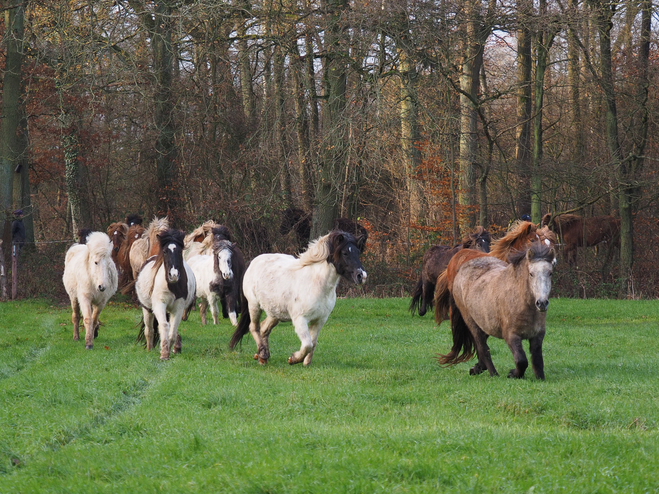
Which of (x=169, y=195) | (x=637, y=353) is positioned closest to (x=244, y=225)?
(x=169, y=195)

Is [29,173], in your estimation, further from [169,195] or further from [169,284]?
[169,284]

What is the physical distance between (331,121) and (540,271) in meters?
12.2

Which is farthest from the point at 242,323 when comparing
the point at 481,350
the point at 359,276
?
the point at 481,350

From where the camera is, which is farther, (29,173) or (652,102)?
(29,173)

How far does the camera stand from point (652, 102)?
24.9 metres

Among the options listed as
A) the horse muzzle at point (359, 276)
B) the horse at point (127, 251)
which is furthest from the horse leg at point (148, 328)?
the horse at point (127, 251)

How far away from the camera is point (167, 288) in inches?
457

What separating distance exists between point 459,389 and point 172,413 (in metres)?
3.33

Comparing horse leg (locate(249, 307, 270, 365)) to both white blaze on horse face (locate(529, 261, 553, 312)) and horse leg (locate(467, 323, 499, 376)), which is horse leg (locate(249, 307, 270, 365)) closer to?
horse leg (locate(467, 323, 499, 376))

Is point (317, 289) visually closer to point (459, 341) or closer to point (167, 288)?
point (459, 341)

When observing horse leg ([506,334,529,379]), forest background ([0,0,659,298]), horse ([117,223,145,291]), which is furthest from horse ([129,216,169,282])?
horse leg ([506,334,529,379])

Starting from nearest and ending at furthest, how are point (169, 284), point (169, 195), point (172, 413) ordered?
point (172, 413)
point (169, 284)
point (169, 195)

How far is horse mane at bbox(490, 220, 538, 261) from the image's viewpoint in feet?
34.1

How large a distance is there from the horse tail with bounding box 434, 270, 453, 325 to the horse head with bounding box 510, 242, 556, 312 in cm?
263
